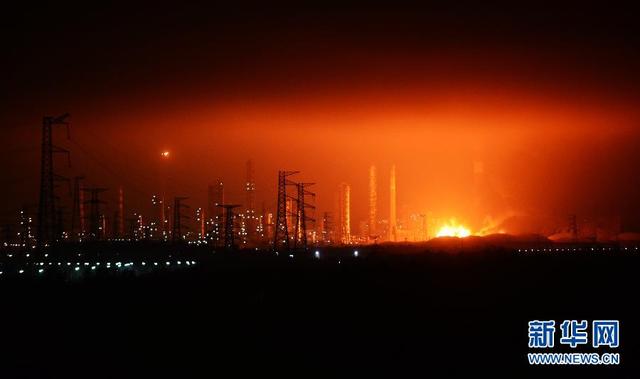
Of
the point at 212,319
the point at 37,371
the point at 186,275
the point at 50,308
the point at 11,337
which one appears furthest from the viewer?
the point at 186,275

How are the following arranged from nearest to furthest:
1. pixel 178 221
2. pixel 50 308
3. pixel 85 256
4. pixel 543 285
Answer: pixel 50 308 → pixel 543 285 → pixel 85 256 → pixel 178 221

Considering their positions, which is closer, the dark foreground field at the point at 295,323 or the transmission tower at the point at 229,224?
the dark foreground field at the point at 295,323

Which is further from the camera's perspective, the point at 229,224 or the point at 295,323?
the point at 229,224

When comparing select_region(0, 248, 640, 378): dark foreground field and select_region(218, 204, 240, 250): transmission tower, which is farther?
select_region(218, 204, 240, 250): transmission tower

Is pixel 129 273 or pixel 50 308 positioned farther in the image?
pixel 129 273

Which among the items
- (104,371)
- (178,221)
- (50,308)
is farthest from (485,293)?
(178,221)

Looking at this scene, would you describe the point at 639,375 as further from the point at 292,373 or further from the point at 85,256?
the point at 85,256

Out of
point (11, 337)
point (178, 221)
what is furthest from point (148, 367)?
point (178, 221)
